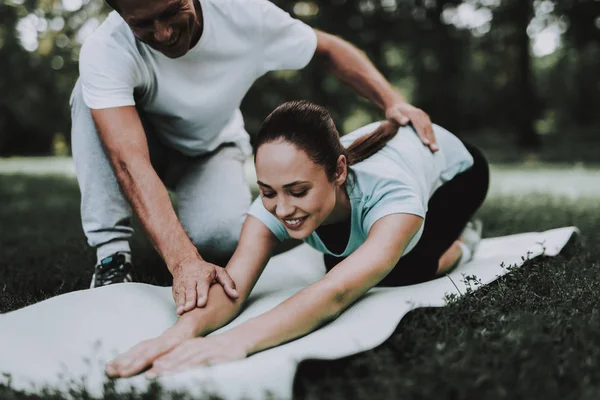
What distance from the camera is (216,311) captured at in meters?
2.19

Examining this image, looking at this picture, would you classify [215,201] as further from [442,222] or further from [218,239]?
[442,222]

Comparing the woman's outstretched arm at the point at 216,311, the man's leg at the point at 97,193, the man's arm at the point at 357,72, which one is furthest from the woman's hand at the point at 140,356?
the man's arm at the point at 357,72

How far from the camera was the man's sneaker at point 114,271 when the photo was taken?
275 cm

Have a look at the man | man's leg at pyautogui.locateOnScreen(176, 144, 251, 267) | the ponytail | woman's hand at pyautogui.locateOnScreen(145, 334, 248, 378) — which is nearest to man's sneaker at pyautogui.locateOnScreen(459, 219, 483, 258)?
the man

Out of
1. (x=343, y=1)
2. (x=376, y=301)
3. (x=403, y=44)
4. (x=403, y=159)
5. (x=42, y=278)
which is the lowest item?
(x=403, y=44)

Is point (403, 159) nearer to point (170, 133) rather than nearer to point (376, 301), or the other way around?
point (376, 301)

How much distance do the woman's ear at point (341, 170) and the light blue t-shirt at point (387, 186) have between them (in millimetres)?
108

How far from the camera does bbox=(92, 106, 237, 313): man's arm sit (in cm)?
221

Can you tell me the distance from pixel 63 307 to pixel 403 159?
139cm

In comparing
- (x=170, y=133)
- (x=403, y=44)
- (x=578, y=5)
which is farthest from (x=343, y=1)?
(x=170, y=133)

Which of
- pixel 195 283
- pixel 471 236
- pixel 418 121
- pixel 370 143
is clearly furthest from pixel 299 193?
pixel 471 236

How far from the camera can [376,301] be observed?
2.22 meters

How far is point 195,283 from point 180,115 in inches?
43.6

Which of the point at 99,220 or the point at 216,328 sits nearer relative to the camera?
the point at 216,328
